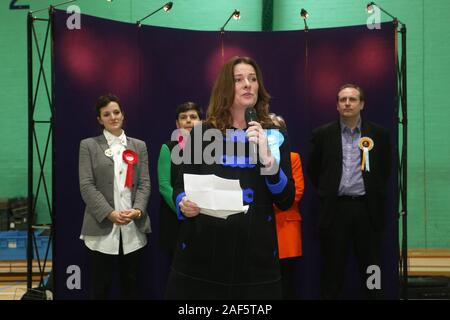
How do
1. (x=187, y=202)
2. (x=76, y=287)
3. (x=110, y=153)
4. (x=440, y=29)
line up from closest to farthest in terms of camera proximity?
(x=187, y=202)
(x=110, y=153)
(x=76, y=287)
(x=440, y=29)

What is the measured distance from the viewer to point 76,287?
4.17m

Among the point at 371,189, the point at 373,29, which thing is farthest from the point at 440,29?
the point at 371,189

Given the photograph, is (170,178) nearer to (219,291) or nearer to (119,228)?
(119,228)

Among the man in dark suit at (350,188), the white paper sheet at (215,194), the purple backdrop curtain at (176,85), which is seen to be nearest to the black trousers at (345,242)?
the man in dark suit at (350,188)

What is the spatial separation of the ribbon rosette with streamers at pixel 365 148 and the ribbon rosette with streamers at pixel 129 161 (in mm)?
1693

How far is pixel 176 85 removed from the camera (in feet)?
15.4

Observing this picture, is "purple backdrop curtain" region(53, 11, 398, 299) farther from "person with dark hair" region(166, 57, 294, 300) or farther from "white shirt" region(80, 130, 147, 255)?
"person with dark hair" region(166, 57, 294, 300)

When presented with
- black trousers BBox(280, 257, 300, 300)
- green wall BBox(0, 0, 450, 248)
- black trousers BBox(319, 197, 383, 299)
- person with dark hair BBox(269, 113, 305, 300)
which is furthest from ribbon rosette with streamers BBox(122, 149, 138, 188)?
green wall BBox(0, 0, 450, 248)

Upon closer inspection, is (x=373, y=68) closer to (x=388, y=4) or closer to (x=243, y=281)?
(x=388, y=4)

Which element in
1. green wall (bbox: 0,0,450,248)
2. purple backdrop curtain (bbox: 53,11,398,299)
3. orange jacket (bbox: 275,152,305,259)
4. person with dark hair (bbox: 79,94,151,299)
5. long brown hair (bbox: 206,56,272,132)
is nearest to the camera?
long brown hair (bbox: 206,56,272,132)

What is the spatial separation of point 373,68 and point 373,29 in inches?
12.9

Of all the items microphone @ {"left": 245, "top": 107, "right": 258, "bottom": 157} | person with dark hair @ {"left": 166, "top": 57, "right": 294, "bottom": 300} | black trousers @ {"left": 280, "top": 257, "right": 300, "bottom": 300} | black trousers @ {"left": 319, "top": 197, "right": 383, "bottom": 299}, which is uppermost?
microphone @ {"left": 245, "top": 107, "right": 258, "bottom": 157}

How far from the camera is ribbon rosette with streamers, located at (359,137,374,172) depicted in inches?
155

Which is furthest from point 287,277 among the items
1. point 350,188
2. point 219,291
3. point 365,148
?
point 219,291
